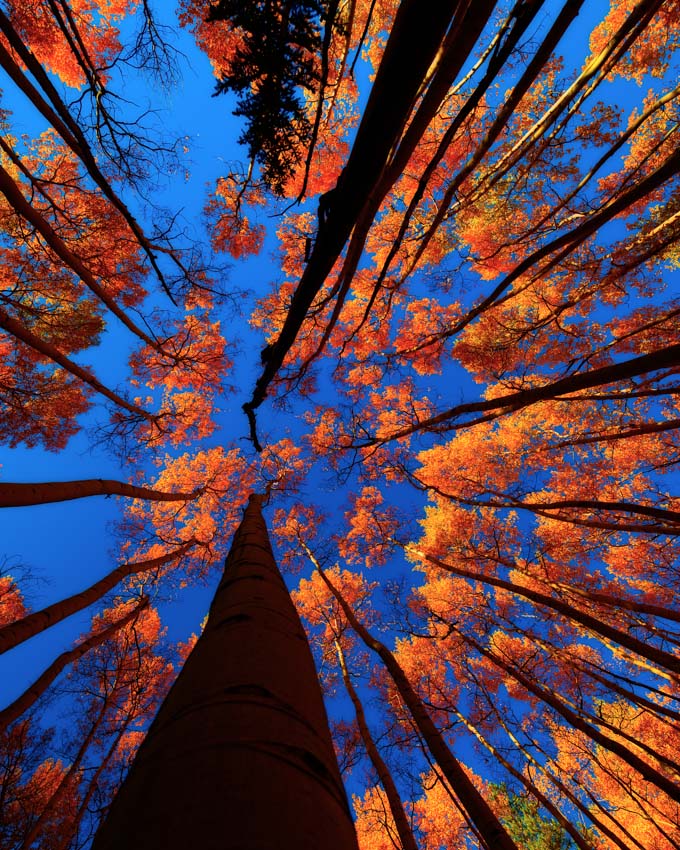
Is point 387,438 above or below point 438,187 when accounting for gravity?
below

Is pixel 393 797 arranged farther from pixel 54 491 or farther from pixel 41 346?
pixel 41 346

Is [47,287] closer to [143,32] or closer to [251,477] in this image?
[143,32]

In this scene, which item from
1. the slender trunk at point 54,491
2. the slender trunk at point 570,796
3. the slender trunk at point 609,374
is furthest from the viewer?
the slender trunk at point 570,796

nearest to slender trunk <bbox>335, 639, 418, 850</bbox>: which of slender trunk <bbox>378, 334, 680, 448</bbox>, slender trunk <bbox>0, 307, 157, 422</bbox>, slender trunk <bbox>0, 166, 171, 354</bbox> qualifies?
slender trunk <bbox>378, 334, 680, 448</bbox>

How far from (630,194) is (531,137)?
260 centimetres

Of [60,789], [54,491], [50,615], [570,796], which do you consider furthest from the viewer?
[60,789]

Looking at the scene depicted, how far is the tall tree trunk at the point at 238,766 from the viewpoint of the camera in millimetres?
537

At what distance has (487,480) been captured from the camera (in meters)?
13.3

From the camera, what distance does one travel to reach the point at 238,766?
636mm

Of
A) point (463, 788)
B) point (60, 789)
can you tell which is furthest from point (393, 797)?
point (60, 789)

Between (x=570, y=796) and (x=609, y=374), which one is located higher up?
(x=609, y=374)

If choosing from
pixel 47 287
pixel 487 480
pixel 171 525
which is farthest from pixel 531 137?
pixel 171 525

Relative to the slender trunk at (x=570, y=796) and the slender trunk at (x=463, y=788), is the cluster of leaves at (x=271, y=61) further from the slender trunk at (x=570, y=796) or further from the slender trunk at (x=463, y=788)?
the slender trunk at (x=570, y=796)

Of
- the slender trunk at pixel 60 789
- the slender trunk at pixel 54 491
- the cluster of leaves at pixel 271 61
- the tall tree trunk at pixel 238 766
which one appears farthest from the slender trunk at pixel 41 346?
the slender trunk at pixel 60 789
